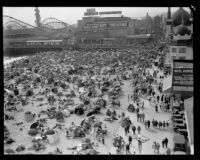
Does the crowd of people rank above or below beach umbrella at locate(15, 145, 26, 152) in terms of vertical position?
above

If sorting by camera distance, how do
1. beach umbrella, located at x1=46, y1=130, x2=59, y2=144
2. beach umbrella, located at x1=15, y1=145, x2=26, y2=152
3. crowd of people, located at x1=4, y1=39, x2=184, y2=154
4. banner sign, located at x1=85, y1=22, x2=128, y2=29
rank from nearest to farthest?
1. beach umbrella, located at x1=15, y1=145, x2=26, y2=152
2. beach umbrella, located at x1=46, y1=130, x2=59, y2=144
3. crowd of people, located at x1=4, y1=39, x2=184, y2=154
4. banner sign, located at x1=85, y1=22, x2=128, y2=29

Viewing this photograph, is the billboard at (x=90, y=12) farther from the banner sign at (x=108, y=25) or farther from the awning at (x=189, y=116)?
the awning at (x=189, y=116)

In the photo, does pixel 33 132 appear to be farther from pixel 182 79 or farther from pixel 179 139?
pixel 182 79

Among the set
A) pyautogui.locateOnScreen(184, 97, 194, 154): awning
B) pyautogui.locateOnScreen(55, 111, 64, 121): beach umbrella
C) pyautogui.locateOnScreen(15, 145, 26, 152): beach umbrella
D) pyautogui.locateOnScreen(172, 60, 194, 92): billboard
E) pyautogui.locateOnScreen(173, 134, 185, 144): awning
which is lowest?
pyautogui.locateOnScreen(15, 145, 26, 152): beach umbrella

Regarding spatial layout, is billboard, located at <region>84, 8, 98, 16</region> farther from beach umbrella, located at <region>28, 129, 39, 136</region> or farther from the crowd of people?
beach umbrella, located at <region>28, 129, 39, 136</region>

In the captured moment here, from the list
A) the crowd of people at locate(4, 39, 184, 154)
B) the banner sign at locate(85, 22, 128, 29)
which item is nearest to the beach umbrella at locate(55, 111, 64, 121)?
the crowd of people at locate(4, 39, 184, 154)

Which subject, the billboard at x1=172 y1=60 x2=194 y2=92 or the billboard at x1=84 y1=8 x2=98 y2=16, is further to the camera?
the billboard at x1=84 y1=8 x2=98 y2=16

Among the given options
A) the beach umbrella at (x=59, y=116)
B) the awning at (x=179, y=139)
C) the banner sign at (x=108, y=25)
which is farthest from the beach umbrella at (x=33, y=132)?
the banner sign at (x=108, y=25)

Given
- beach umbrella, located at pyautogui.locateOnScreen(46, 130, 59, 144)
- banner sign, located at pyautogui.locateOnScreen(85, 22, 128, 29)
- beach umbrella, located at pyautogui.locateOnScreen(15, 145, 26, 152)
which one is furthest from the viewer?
banner sign, located at pyautogui.locateOnScreen(85, 22, 128, 29)

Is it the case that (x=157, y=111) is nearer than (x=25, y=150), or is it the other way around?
(x=25, y=150)
